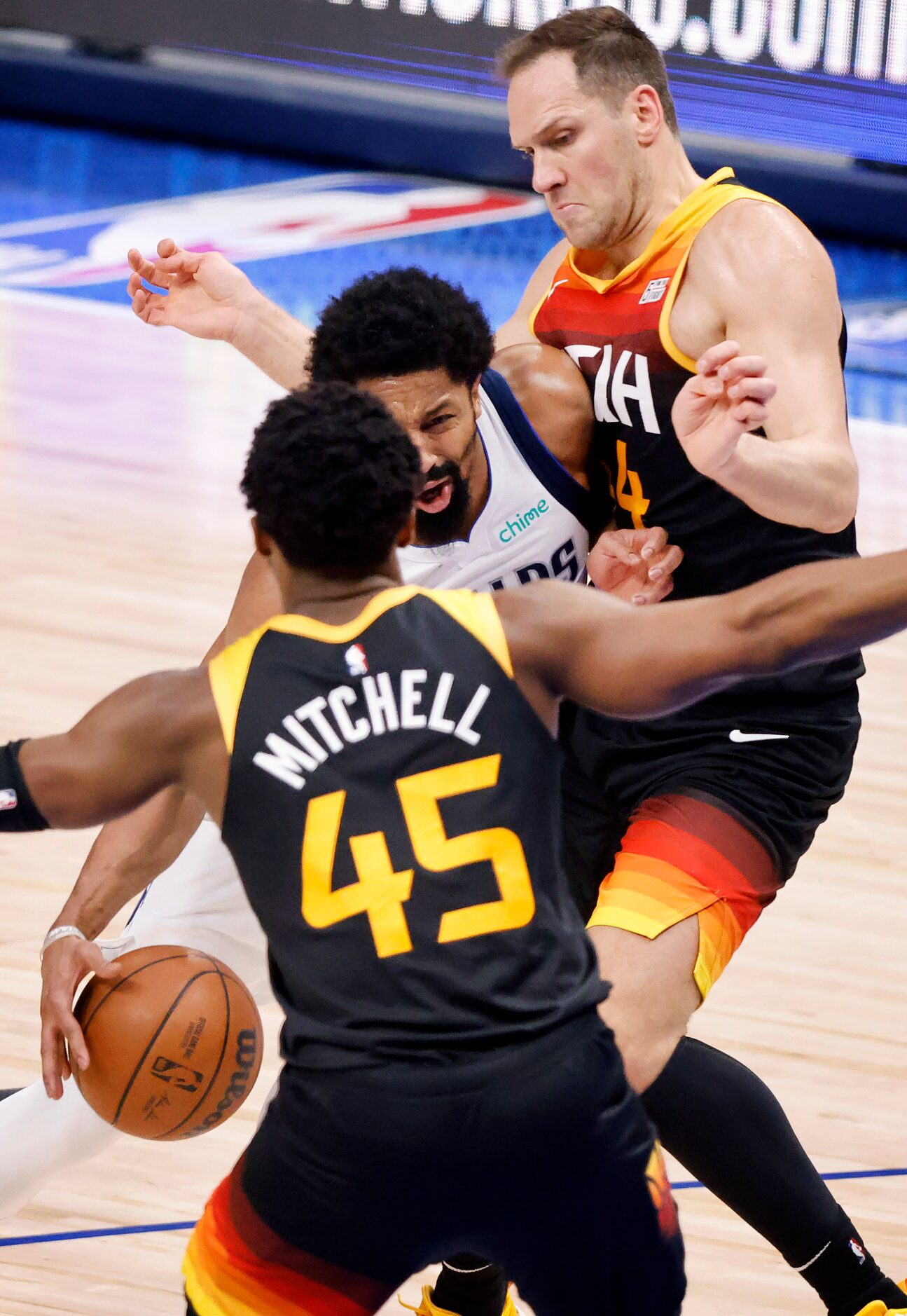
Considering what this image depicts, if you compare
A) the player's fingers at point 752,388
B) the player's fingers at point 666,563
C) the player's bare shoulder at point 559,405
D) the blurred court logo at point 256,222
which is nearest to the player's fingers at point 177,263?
the player's bare shoulder at point 559,405

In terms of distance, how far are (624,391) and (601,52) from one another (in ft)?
2.23

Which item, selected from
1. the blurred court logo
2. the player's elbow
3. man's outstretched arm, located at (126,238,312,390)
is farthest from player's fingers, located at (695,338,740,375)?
the blurred court logo

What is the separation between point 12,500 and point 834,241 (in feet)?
21.9

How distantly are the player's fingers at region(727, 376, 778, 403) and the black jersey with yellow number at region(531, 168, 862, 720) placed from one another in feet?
2.30

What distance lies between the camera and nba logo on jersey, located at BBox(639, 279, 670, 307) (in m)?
3.35

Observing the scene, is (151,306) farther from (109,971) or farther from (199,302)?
(109,971)

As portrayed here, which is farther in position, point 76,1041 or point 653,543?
point 653,543

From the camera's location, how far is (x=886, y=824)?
18.7ft

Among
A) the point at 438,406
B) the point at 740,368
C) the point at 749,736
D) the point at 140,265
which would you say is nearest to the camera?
the point at 740,368

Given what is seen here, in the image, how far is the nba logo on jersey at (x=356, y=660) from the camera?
7.30 ft

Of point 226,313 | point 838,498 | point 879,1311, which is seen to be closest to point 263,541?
point 838,498

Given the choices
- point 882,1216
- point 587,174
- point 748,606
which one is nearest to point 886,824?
point 882,1216

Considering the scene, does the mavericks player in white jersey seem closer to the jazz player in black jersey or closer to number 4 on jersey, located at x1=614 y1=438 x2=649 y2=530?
number 4 on jersey, located at x1=614 y1=438 x2=649 y2=530

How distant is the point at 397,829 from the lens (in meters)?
2.19
